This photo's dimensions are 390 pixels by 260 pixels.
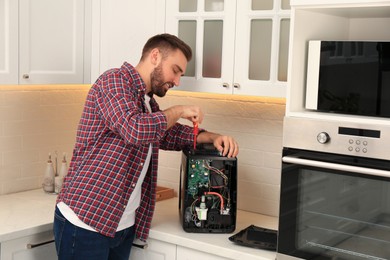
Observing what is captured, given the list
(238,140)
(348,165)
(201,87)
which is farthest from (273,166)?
(348,165)

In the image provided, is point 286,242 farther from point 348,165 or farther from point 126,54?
point 126,54

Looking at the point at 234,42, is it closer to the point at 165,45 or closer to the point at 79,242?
the point at 165,45

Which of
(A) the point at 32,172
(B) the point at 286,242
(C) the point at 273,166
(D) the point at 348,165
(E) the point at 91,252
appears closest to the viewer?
(D) the point at 348,165

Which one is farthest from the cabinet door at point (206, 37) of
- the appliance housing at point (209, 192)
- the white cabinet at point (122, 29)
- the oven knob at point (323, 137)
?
the oven knob at point (323, 137)

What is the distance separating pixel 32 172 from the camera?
3604 mm

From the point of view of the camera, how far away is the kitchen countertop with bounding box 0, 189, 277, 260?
8.62ft

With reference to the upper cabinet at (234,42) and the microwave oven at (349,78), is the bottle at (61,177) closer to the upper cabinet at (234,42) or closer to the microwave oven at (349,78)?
the upper cabinet at (234,42)

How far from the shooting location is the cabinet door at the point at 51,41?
3.10m

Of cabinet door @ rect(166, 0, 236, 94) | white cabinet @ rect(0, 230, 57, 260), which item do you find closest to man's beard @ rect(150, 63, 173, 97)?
cabinet door @ rect(166, 0, 236, 94)

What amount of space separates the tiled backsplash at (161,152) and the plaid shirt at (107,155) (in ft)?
2.42

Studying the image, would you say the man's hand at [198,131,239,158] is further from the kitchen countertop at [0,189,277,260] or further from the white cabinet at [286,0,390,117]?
the white cabinet at [286,0,390,117]

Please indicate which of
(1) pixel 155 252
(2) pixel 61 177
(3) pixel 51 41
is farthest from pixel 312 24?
(2) pixel 61 177

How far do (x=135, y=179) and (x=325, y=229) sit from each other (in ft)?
2.74

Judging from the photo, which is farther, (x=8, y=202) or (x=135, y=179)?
(x=8, y=202)
